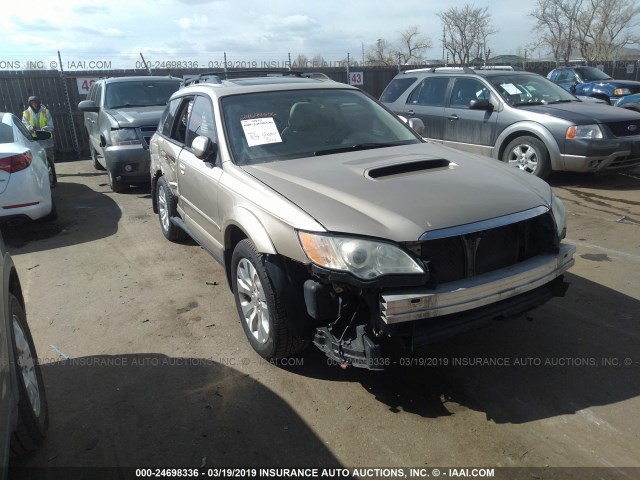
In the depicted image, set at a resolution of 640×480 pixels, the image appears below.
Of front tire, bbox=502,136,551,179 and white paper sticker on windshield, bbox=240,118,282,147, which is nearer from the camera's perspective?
white paper sticker on windshield, bbox=240,118,282,147

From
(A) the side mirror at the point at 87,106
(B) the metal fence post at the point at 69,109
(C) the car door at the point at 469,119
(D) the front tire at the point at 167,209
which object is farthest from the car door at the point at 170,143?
(B) the metal fence post at the point at 69,109

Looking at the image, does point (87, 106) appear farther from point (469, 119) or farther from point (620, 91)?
Answer: point (620, 91)

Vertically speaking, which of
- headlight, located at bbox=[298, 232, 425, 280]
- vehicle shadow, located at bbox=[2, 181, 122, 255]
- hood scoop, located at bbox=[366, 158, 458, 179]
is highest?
hood scoop, located at bbox=[366, 158, 458, 179]

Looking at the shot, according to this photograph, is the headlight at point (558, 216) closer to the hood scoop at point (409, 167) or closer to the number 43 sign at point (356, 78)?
the hood scoop at point (409, 167)

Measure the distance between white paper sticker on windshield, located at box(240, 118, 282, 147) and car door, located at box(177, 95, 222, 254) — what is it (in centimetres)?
28

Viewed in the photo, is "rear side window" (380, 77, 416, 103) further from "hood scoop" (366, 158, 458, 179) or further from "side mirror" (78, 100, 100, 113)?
"hood scoop" (366, 158, 458, 179)

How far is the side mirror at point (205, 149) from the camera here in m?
3.74

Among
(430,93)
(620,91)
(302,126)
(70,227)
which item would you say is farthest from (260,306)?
(620,91)

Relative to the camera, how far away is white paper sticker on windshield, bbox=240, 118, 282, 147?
3779 millimetres

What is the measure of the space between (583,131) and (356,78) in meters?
12.9

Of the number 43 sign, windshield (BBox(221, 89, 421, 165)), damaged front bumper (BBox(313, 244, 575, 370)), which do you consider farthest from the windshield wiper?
the number 43 sign

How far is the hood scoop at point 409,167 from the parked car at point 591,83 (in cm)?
1254

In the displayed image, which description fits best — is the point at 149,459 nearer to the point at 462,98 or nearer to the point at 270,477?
the point at 270,477

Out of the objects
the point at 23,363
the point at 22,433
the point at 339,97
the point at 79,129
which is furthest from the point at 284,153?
the point at 79,129
